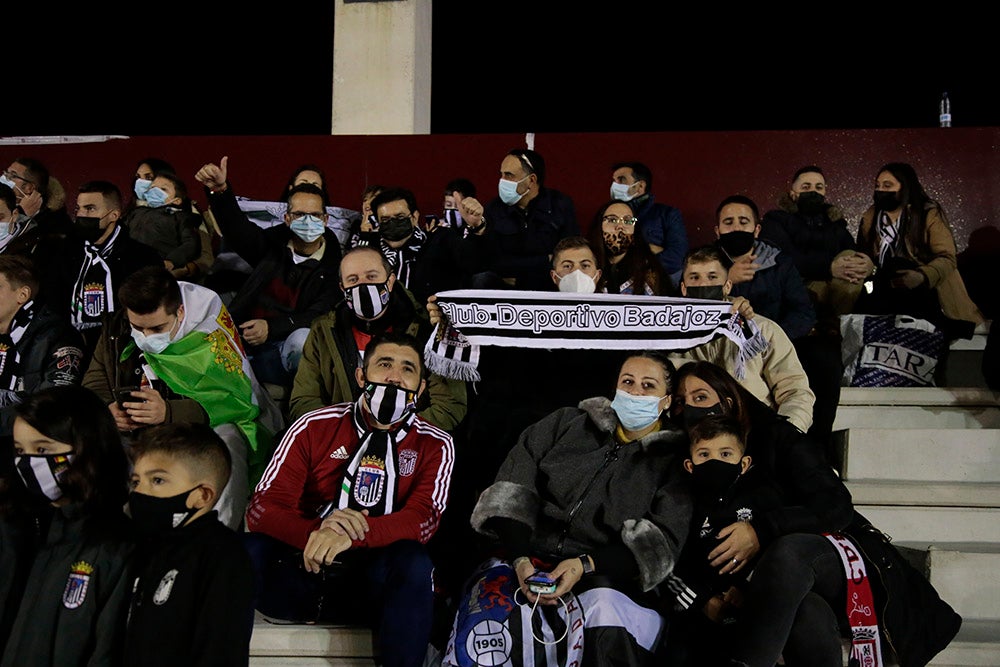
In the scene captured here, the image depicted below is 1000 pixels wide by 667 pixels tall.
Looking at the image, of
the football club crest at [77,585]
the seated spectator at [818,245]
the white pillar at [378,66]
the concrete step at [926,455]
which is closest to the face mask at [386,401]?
the football club crest at [77,585]

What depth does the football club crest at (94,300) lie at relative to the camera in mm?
5551

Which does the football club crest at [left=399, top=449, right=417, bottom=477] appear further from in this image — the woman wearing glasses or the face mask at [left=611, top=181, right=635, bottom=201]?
the face mask at [left=611, top=181, right=635, bottom=201]

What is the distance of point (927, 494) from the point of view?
463 cm

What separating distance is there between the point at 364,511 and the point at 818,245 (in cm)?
339

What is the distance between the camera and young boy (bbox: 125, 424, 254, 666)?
325 centimetres

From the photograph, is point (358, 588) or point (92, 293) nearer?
point (358, 588)

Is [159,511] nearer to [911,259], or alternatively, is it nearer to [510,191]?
[510,191]

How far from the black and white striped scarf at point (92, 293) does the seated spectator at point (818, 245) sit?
3.28 m

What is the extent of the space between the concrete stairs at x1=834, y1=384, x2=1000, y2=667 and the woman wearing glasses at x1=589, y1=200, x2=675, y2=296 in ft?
3.50

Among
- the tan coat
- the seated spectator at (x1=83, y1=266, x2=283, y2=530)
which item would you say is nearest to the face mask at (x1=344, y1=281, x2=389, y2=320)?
the seated spectator at (x1=83, y1=266, x2=283, y2=530)

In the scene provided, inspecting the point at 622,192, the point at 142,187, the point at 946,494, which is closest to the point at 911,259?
the point at 622,192

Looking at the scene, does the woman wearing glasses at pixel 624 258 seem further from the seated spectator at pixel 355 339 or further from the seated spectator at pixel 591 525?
the seated spectator at pixel 591 525

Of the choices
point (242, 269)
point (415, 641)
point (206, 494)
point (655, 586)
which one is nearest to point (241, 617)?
point (206, 494)

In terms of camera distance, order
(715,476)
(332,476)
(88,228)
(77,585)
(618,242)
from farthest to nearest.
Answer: (88,228), (618,242), (332,476), (715,476), (77,585)
